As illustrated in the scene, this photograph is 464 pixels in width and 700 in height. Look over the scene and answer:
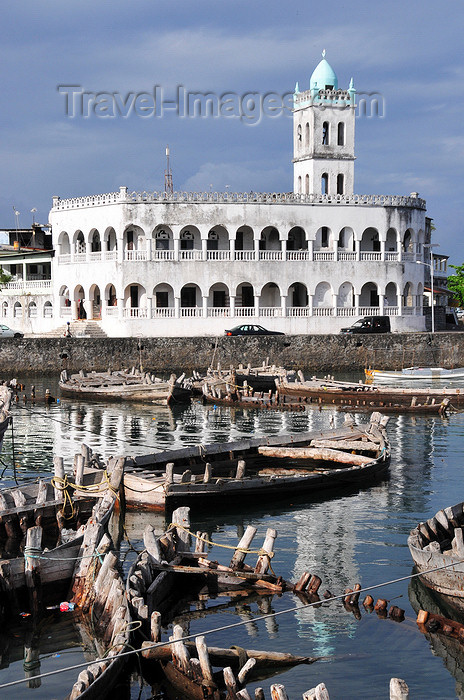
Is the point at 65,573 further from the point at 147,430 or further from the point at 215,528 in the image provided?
the point at 147,430

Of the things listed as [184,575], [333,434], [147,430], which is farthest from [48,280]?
[184,575]

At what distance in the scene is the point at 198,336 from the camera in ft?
168

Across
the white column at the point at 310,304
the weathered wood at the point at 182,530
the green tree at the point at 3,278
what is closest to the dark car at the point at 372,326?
the white column at the point at 310,304

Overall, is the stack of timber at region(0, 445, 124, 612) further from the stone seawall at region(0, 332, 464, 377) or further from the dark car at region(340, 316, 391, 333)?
the dark car at region(340, 316, 391, 333)

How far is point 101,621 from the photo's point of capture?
40.0 ft

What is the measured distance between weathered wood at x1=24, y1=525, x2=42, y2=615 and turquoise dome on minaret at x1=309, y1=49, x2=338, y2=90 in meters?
50.4

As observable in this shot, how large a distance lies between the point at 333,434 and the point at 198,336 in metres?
27.5

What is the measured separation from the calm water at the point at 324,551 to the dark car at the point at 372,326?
2063 cm

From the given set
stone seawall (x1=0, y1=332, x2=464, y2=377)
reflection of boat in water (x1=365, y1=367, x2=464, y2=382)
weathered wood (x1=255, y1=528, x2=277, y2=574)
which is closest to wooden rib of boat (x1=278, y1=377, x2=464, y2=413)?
reflection of boat in water (x1=365, y1=367, x2=464, y2=382)

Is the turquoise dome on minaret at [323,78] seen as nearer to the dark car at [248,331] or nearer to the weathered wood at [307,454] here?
the dark car at [248,331]

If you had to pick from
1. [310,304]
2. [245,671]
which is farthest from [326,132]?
[245,671]

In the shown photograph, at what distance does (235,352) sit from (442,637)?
37365mm

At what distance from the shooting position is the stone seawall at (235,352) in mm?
48250

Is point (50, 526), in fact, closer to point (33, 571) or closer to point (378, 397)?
point (33, 571)
